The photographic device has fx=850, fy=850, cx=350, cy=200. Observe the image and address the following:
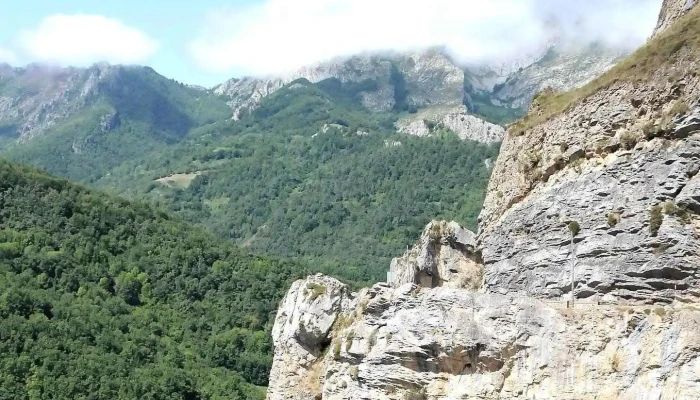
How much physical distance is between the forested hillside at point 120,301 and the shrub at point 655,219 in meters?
69.7

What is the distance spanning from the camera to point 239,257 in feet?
474

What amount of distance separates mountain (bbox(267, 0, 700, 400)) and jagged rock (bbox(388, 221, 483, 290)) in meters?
4.43

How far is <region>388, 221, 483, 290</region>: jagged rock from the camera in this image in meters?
37.8

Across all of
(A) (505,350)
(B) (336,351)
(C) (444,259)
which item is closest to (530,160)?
(C) (444,259)

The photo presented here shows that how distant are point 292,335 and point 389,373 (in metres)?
8.67

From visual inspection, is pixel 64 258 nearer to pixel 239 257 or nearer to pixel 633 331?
pixel 239 257

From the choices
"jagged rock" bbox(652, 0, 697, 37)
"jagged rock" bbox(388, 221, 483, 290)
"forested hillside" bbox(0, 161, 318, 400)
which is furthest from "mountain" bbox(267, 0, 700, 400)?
"forested hillside" bbox(0, 161, 318, 400)

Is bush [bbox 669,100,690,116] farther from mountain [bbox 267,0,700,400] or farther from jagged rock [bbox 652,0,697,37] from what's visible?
jagged rock [bbox 652,0,697,37]

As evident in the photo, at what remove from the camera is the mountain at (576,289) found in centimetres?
2248

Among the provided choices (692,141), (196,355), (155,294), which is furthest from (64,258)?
(692,141)

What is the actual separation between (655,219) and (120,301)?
96719mm

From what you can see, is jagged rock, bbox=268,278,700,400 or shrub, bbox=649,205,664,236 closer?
jagged rock, bbox=268,278,700,400

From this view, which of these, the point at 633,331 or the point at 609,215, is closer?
the point at 633,331

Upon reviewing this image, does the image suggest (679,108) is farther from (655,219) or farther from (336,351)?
(336,351)
